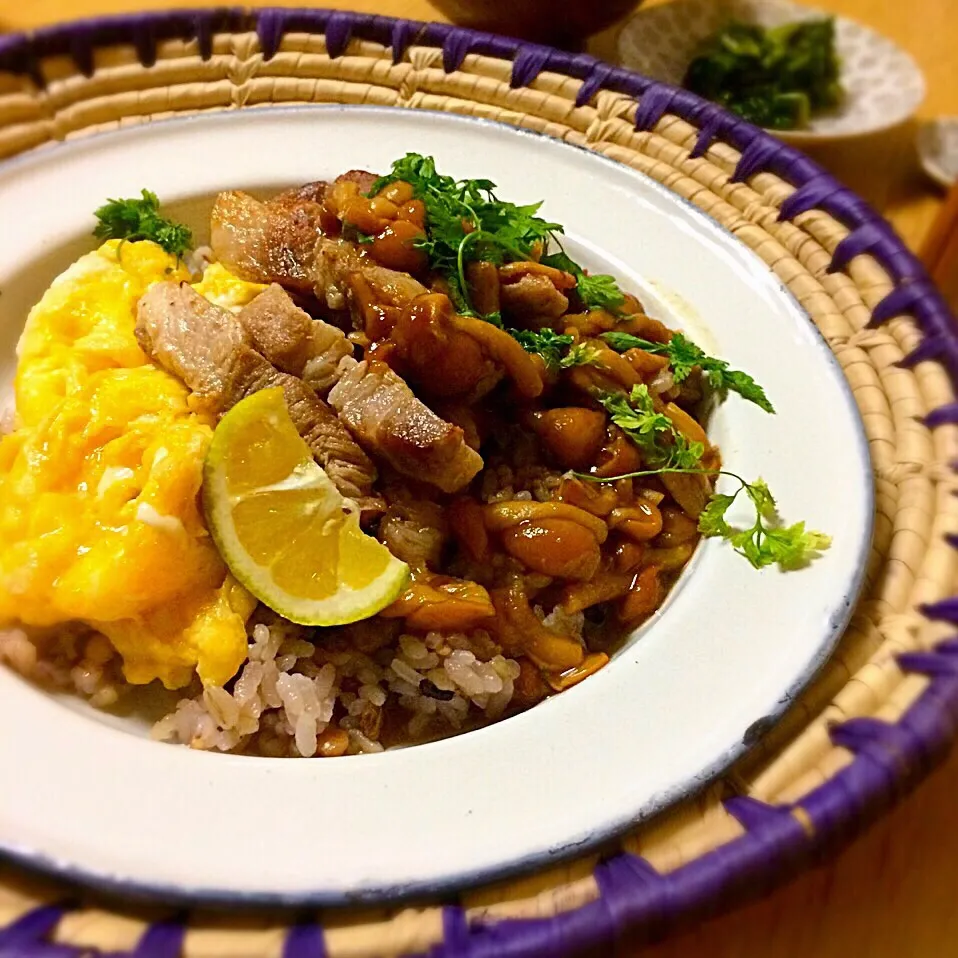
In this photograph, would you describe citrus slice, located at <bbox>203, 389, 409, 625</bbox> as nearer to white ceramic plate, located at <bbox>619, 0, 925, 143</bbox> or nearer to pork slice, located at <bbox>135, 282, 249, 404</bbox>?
pork slice, located at <bbox>135, 282, 249, 404</bbox>

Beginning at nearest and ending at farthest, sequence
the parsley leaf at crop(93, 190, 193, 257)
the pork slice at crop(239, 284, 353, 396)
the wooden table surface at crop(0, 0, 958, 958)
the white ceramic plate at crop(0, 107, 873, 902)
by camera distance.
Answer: the white ceramic plate at crop(0, 107, 873, 902) → the wooden table surface at crop(0, 0, 958, 958) → the pork slice at crop(239, 284, 353, 396) → the parsley leaf at crop(93, 190, 193, 257)

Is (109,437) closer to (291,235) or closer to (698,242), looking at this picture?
(291,235)

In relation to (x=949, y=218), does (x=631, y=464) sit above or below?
below

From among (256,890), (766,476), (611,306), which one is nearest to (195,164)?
(611,306)

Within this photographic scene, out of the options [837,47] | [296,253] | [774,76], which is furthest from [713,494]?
[837,47]

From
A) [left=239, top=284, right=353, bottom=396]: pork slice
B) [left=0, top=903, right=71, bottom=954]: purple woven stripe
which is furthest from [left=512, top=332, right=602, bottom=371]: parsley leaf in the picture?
[left=0, top=903, right=71, bottom=954]: purple woven stripe

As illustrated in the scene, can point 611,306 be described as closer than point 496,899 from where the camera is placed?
No
